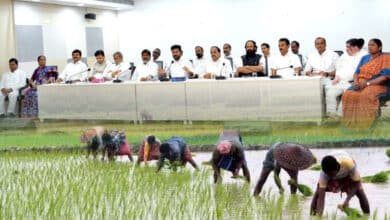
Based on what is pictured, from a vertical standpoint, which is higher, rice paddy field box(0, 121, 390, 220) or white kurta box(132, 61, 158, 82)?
white kurta box(132, 61, 158, 82)

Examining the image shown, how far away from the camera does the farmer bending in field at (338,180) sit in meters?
3.94

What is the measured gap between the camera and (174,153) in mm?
5898

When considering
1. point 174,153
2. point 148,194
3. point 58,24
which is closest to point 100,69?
point 58,24

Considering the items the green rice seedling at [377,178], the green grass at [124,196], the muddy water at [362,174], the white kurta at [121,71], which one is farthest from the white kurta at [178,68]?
the green rice seedling at [377,178]

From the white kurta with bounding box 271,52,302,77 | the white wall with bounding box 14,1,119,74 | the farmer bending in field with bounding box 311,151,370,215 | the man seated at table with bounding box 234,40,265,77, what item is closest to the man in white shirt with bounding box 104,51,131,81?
the man seated at table with bounding box 234,40,265,77

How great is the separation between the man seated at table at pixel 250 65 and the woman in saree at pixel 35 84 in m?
3.19

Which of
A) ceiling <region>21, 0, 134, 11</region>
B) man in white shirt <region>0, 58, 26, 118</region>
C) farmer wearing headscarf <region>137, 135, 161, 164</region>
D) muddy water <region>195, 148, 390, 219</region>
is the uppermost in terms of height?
ceiling <region>21, 0, 134, 11</region>

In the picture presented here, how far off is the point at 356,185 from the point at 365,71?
525 cm

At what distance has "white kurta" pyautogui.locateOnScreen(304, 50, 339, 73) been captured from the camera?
11766 mm

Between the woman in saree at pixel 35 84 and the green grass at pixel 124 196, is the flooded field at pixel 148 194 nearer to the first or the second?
the green grass at pixel 124 196

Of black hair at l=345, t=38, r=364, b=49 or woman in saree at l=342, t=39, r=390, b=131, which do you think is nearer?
woman in saree at l=342, t=39, r=390, b=131

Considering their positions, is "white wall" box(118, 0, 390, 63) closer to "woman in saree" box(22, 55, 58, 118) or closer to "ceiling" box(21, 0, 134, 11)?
"ceiling" box(21, 0, 134, 11)

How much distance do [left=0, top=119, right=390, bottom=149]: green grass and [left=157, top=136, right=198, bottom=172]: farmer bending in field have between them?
1312 mm

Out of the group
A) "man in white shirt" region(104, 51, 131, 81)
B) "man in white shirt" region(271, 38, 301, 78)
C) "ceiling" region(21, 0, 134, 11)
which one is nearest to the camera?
"man in white shirt" region(271, 38, 301, 78)
